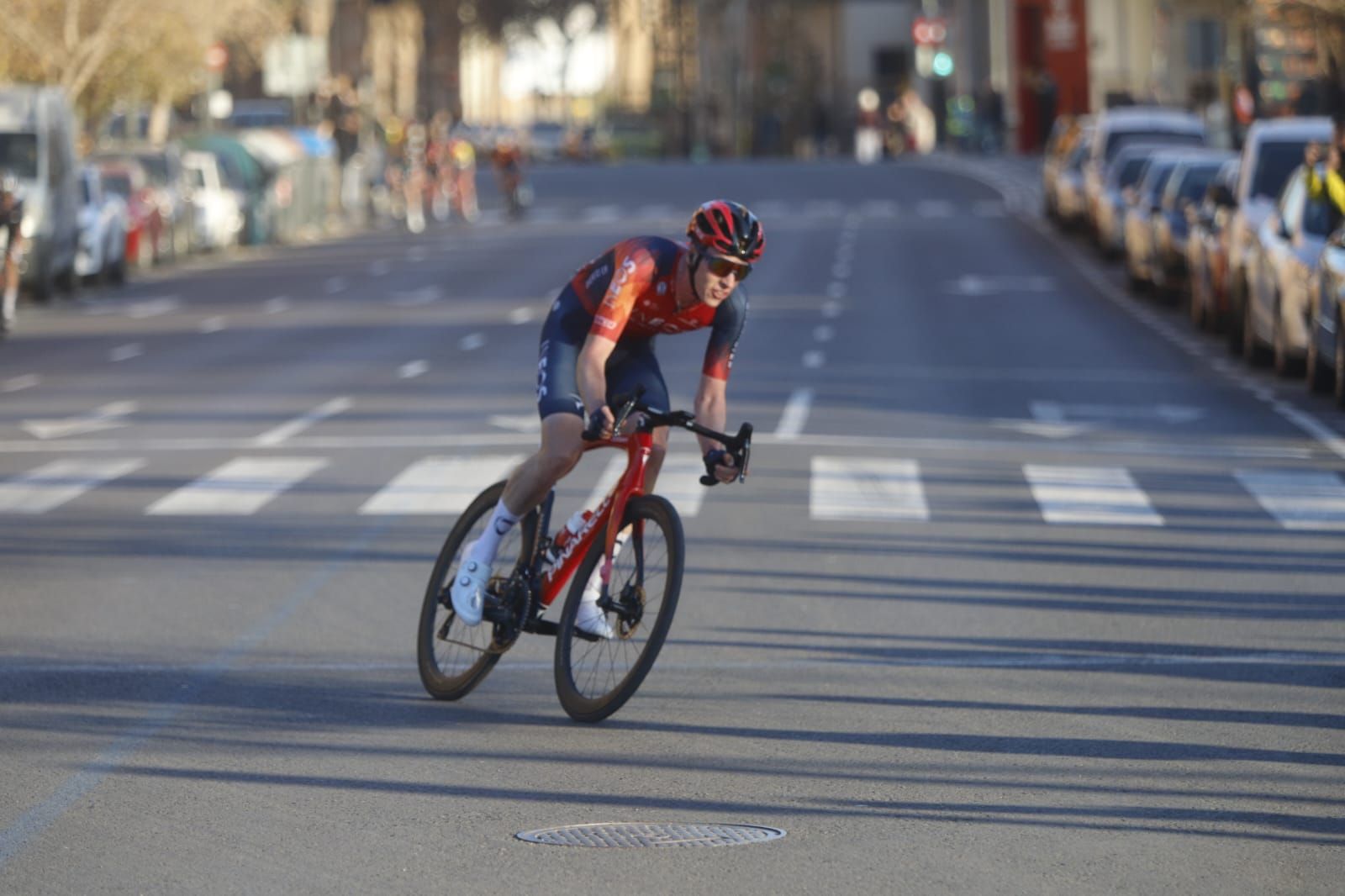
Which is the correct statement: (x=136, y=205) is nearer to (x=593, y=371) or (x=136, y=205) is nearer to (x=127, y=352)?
(x=127, y=352)

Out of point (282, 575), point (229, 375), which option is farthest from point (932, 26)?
point (282, 575)

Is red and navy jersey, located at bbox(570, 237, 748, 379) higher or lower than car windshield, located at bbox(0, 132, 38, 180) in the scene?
lower

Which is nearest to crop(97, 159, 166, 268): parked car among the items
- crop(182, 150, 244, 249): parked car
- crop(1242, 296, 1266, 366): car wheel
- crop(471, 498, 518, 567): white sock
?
crop(182, 150, 244, 249): parked car

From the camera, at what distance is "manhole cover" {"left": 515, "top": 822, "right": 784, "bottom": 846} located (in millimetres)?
7117

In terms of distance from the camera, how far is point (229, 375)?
78.6 feet

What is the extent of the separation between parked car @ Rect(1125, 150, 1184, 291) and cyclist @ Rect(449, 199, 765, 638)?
2256 cm

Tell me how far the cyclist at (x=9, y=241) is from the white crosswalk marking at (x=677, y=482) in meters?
12.6

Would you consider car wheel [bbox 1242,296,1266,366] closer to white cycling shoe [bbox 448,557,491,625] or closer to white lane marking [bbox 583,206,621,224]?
white cycling shoe [bbox 448,557,491,625]

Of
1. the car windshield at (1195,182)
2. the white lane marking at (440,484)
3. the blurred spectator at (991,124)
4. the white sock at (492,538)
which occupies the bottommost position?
the white lane marking at (440,484)

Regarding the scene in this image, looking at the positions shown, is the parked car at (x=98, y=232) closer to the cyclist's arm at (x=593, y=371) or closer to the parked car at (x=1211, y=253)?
the parked car at (x=1211, y=253)

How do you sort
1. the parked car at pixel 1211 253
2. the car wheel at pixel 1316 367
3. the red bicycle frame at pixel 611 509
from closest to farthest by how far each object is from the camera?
the red bicycle frame at pixel 611 509
the car wheel at pixel 1316 367
the parked car at pixel 1211 253

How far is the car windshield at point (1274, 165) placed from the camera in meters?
24.6

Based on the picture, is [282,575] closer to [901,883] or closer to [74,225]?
[901,883]

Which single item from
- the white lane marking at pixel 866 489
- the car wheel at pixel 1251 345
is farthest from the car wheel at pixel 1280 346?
the white lane marking at pixel 866 489
